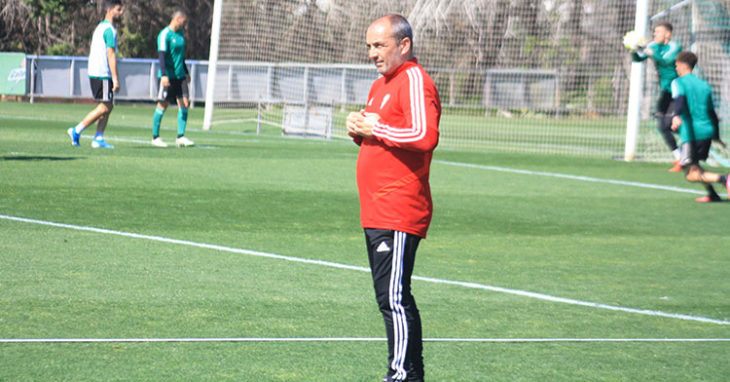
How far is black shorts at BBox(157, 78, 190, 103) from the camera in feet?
55.8

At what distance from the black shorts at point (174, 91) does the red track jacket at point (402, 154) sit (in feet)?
42.4

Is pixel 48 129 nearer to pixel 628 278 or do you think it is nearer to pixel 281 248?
pixel 281 248

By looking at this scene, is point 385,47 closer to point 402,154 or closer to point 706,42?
point 402,154

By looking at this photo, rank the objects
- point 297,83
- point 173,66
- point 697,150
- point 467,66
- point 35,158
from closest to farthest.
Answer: point 697,150, point 35,158, point 173,66, point 467,66, point 297,83

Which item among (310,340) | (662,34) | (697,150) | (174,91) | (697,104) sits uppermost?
(662,34)

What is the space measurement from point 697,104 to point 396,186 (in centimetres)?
1000

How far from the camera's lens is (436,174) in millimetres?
15547

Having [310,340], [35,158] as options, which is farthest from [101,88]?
[310,340]

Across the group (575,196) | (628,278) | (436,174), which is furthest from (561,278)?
(436,174)

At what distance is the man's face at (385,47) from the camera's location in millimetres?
4520

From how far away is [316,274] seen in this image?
291 inches

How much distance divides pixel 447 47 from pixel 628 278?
73.7ft

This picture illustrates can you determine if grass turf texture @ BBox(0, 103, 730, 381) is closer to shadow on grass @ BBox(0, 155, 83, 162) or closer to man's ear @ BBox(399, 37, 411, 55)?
shadow on grass @ BBox(0, 155, 83, 162)

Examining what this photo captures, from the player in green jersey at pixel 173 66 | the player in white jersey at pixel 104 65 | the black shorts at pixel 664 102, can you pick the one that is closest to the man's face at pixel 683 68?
the black shorts at pixel 664 102
